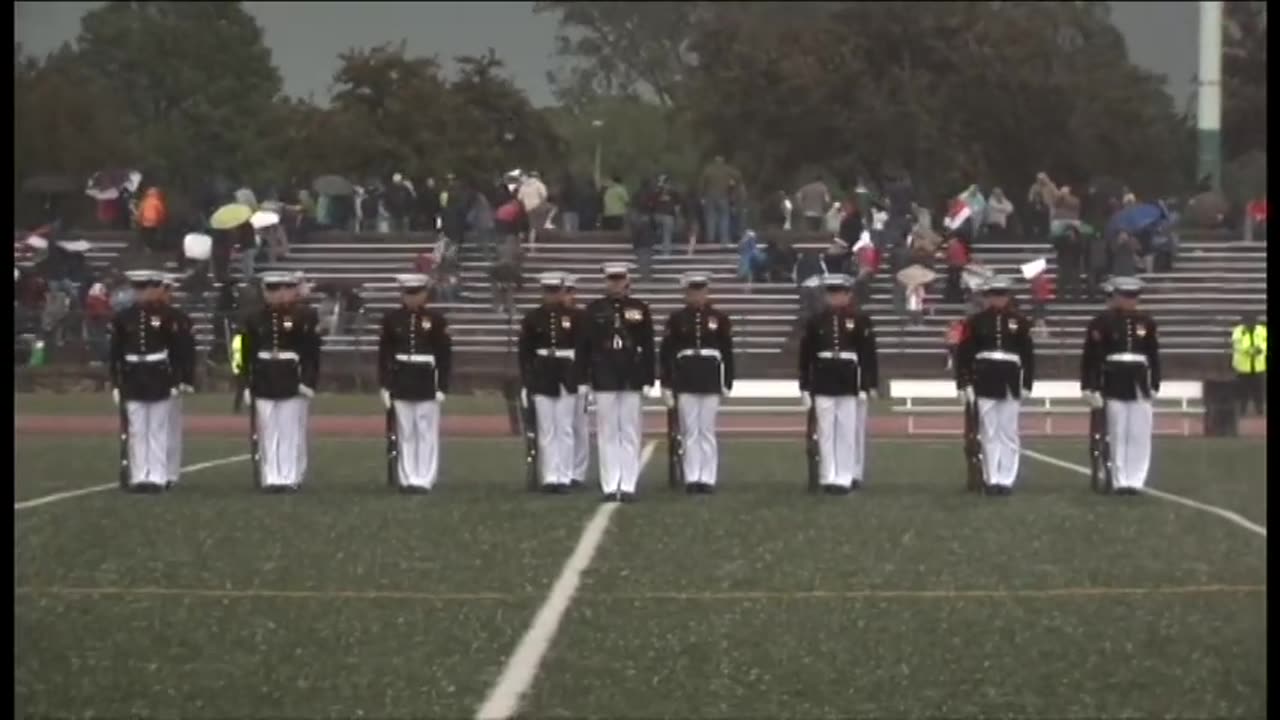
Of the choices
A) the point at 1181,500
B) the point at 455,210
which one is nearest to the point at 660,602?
the point at 455,210

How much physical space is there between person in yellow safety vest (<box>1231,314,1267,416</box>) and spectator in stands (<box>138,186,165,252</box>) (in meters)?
4.49

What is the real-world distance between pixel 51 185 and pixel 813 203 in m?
4.85

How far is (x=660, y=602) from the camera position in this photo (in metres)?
9.23

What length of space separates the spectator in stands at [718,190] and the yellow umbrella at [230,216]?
2.12 m

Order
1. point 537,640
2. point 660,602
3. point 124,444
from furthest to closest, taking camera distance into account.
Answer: point 124,444
point 660,602
point 537,640

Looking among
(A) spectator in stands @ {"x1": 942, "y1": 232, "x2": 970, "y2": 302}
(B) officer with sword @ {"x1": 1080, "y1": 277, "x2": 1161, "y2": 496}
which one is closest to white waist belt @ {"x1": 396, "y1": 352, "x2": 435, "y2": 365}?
(A) spectator in stands @ {"x1": 942, "y1": 232, "x2": 970, "y2": 302}

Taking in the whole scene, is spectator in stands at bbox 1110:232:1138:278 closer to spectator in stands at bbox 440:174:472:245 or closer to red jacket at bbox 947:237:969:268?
red jacket at bbox 947:237:969:268

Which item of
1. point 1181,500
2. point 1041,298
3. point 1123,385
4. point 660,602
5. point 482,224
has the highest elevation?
point 482,224

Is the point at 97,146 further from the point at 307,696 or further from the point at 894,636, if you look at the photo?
the point at 894,636

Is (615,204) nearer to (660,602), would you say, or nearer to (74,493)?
(660,602)

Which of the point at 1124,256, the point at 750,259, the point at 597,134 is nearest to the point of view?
the point at 597,134

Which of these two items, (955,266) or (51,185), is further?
(955,266)

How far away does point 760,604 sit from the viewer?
9.19 meters

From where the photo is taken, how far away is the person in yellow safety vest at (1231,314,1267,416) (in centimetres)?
1067
